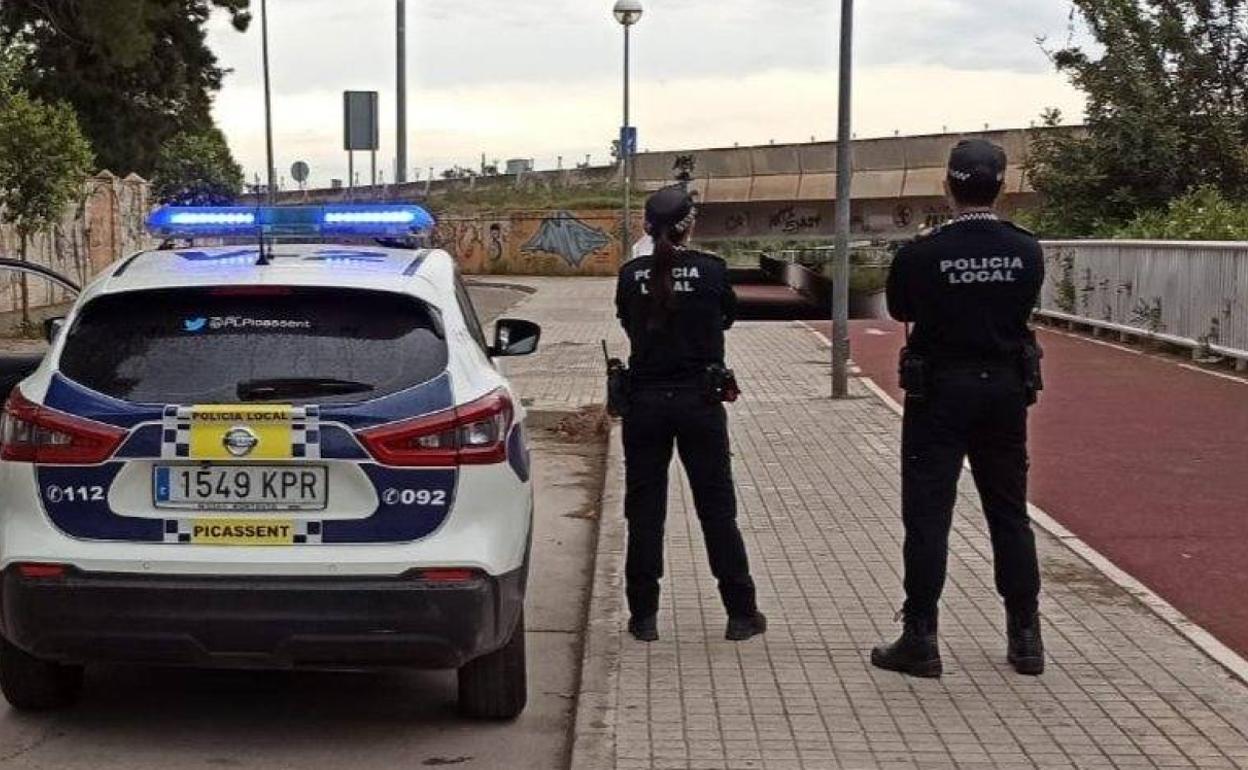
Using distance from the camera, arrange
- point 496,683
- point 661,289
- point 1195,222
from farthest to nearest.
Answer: point 1195,222
point 661,289
point 496,683

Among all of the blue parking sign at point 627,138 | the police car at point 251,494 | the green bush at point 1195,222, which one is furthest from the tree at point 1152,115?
the police car at point 251,494

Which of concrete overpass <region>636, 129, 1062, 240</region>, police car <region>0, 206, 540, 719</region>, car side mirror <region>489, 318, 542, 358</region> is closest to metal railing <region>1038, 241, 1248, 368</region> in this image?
car side mirror <region>489, 318, 542, 358</region>

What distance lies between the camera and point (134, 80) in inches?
1930

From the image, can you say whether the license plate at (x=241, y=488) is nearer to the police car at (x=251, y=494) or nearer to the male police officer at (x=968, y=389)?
the police car at (x=251, y=494)

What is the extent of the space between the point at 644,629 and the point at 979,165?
2144 mm

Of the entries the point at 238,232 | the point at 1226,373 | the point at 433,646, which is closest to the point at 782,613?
the point at 433,646

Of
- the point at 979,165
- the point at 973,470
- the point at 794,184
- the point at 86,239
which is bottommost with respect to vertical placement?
the point at 86,239

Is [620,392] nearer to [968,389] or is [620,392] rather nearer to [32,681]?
[968,389]

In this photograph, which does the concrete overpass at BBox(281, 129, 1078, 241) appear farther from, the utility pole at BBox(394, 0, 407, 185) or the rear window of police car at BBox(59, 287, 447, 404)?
the rear window of police car at BBox(59, 287, 447, 404)

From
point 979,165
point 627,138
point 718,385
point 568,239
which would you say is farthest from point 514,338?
point 568,239

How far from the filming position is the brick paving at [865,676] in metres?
5.01

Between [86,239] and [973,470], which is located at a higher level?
[973,470]

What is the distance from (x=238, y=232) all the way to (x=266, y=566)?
6.06 ft

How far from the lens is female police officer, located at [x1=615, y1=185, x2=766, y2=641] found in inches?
240
